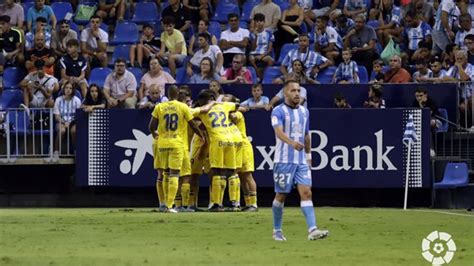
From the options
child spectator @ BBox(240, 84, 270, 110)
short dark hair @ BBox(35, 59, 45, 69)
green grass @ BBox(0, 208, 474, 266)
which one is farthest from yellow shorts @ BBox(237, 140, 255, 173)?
short dark hair @ BBox(35, 59, 45, 69)

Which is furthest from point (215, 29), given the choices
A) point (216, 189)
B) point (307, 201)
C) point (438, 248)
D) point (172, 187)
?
point (438, 248)

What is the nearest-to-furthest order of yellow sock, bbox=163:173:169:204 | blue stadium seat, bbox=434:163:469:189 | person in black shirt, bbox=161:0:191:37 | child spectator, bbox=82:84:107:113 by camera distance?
yellow sock, bbox=163:173:169:204
blue stadium seat, bbox=434:163:469:189
child spectator, bbox=82:84:107:113
person in black shirt, bbox=161:0:191:37

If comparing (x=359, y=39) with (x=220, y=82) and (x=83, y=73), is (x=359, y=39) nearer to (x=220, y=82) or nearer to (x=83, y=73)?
(x=220, y=82)

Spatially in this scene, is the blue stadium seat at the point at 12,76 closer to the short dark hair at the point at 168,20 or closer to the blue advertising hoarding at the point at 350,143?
the blue advertising hoarding at the point at 350,143

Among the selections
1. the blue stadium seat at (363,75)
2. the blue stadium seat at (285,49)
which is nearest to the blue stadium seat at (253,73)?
the blue stadium seat at (285,49)

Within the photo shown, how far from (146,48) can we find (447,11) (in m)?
6.54

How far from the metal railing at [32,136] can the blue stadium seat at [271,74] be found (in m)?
4.31

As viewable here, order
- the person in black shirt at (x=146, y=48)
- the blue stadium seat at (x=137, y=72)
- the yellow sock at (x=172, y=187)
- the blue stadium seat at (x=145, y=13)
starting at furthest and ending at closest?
the blue stadium seat at (x=145, y=13) → the person in black shirt at (x=146, y=48) → the blue stadium seat at (x=137, y=72) → the yellow sock at (x=172, y=187)

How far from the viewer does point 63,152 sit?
25375 millimetres

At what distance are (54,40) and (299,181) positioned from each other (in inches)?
526

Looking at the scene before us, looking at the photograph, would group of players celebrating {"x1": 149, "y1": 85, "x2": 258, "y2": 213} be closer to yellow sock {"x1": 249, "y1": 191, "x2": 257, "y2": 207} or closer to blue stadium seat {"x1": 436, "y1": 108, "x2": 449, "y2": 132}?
yellow sock {"x1": 249, "y1": 191, "x2": 257, "y2": 207}

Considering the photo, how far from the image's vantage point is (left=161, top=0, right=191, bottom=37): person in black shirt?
28391 millimetres

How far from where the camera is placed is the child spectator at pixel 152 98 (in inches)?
963

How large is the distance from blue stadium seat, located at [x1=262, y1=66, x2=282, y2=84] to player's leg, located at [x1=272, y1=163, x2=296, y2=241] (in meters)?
10.6
